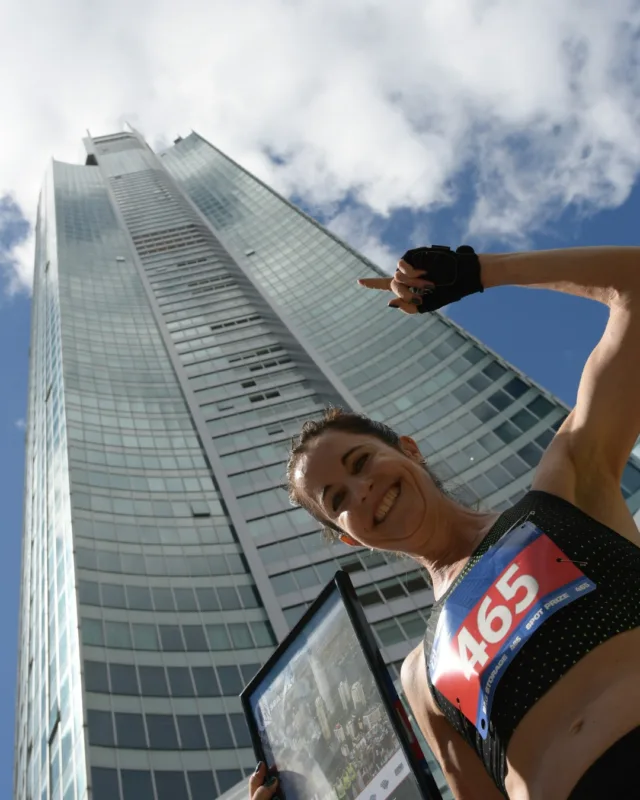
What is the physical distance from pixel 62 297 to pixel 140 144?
8399cm

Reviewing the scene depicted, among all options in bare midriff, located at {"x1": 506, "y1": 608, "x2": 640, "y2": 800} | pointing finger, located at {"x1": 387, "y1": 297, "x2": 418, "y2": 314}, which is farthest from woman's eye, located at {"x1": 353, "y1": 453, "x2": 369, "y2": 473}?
bare midriff, located at {"x1": 506, "y1": 608, "x2": 640, "y2": 800}

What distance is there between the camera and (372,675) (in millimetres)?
3539

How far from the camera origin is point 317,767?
3.75 m

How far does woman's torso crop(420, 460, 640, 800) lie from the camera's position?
2824 millimetres

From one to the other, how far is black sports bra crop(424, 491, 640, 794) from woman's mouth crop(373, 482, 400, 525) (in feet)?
2.97

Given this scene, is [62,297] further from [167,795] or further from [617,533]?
[617,533]

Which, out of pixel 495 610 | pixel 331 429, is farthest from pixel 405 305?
pixel 495 610

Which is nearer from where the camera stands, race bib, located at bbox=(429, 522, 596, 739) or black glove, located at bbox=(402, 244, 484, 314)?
race bib, located at bbox=(429, 522, 596, 739)

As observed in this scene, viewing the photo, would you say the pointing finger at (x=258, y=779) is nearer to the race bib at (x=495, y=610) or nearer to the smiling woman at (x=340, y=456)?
the race bib at (x=495, y=610)

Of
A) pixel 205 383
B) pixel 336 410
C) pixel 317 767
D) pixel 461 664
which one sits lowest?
pixel 317 767

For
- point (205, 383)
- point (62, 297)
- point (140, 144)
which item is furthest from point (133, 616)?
point (140, 144)

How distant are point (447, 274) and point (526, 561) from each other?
5.11ft

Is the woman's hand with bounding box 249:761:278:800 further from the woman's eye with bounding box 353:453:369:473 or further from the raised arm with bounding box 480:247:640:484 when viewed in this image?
the raised arm with bounding box 480:247:640:484

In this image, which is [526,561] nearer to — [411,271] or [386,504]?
[386,504]
